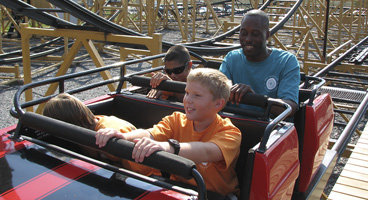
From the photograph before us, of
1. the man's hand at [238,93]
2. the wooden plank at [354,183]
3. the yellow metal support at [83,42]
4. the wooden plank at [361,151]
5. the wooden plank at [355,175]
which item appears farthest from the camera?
the yellow metal support at [83,42]

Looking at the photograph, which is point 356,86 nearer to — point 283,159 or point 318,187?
point 318,187

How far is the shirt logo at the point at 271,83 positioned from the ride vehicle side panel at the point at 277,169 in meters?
0.60

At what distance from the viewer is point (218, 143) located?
1.60m

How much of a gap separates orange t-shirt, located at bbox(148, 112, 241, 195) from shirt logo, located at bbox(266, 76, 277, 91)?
739 mm

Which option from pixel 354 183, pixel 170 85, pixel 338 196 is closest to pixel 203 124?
pixel 170 85

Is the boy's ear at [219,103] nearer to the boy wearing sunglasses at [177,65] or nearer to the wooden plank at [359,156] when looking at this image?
the boy wearing sunglasses at [177,65]

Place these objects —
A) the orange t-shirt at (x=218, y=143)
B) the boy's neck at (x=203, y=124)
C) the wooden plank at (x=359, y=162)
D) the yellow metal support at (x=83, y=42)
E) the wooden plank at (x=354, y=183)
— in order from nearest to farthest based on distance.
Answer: the orange t-shirt at (x=218, y=143) < the boy's neck at (x=203, y=124) < the wooden plank at (x=354, y=183) < the wooden plank at (x=359, y=162) < the yellow metal support at (x=83, y=42)

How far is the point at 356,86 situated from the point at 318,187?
5.16 meters

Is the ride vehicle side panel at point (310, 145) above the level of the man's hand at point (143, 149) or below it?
below

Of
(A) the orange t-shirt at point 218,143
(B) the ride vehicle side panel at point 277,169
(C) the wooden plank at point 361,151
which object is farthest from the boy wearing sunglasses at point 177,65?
(C) the wooden plank at point 361,151

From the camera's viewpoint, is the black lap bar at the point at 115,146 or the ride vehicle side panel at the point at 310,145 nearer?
the black lap bar at the point at 115,146

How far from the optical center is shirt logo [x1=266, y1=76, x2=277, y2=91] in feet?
7.91

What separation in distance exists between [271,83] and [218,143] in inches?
38.4

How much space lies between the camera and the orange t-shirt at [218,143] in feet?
5.37
